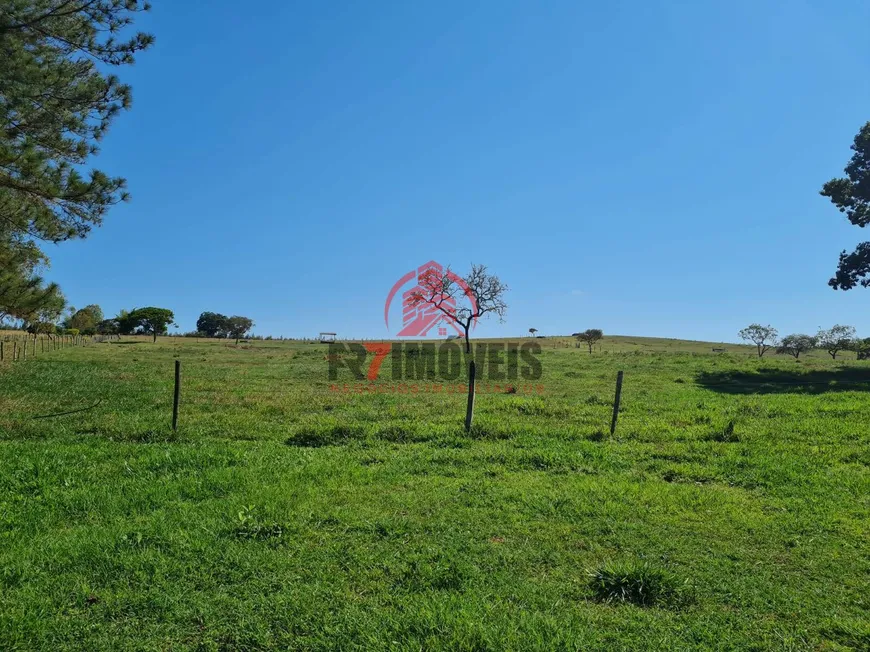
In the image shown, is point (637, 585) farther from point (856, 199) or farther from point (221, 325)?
point (221, 325)

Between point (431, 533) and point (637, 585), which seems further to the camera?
Result: point (431, 533)

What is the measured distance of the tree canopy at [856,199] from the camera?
105 ft

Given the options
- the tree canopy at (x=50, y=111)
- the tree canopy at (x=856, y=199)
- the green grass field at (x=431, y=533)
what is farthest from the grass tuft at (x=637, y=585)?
the tree canopy at (x=856, y=199)

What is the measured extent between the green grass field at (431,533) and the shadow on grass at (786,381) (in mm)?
9078

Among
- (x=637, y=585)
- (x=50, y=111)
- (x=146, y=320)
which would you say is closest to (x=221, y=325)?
(x=146, y=320)

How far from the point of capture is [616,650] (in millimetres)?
3982

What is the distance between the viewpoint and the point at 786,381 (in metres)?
26.0

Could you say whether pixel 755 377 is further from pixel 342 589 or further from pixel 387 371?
pixel 342 589

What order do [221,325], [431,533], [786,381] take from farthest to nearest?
[221,325], [786,381], [431,533]

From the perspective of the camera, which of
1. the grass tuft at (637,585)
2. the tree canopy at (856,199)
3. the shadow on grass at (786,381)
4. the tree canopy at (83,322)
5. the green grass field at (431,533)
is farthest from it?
the tree canopy at (83,322)

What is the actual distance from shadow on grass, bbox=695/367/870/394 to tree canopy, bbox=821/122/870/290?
6.18 m

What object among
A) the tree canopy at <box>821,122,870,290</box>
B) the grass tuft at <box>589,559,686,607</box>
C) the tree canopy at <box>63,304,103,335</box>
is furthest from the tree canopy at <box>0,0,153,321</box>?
the tree canopy at <box>63,304,103,335</box>

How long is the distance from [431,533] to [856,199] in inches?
1554

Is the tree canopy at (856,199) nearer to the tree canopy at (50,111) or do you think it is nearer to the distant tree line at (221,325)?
the tree canopy at (50,111)
